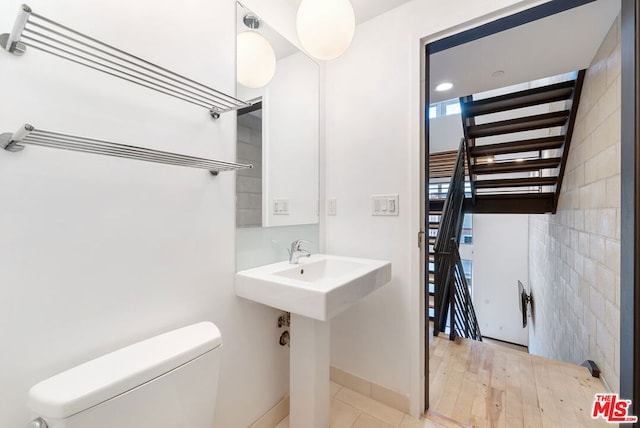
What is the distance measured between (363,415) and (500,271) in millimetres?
4903

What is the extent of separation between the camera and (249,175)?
1.34 metres

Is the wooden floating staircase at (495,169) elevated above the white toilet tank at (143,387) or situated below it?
above

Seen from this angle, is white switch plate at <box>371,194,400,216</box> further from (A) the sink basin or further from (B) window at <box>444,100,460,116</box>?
(B) window at <box>444,100,460,116</box>

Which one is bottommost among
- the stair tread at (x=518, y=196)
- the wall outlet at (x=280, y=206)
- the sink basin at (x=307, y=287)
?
the sink basin at (x=307, y=287)

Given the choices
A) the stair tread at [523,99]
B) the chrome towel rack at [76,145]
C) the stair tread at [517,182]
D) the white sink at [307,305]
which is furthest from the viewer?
the stair tread at [517,182]

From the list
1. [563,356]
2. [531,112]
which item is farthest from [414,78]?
[531,112]

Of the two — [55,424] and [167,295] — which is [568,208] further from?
[55,424]

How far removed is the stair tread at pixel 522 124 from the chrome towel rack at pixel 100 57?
2562 millimetres

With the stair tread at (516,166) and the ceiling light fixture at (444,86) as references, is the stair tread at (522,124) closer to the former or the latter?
the stair tread at (516,166)

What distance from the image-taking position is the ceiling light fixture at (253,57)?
1282mm

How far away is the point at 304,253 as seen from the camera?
5.12 feet

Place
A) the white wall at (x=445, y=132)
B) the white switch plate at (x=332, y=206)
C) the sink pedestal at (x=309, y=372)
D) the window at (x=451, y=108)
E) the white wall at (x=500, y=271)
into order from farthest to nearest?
the window at (x=451, y=108) < the white wall at (x=445, y=132) < the white wall at (x=500, y=271) < the white switch plate at (x=332, y=206) < the sink pedestal at (x=309, y=372)

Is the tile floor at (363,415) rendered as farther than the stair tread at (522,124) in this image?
No

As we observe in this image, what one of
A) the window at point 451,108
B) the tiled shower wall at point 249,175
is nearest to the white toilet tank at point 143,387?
the tiled shower wall at point 249,175
